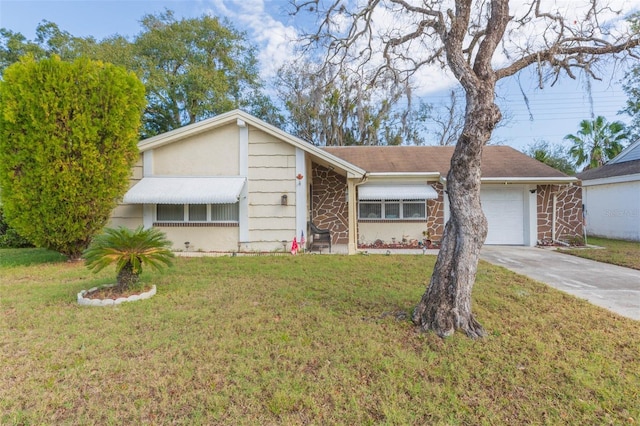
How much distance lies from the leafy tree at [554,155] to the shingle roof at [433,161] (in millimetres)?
16220

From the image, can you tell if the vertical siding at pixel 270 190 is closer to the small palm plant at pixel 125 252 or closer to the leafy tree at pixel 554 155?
the small palm plant at pixel 125 252

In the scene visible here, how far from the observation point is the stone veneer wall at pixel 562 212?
14.9 meters

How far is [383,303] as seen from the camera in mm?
6258

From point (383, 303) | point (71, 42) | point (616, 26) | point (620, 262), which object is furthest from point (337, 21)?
point (71, 42)

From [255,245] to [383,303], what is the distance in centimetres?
751

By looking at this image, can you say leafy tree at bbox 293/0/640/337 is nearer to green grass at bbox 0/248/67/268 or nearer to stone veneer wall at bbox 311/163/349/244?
stone veneer wall at bbox 311/163/349/244

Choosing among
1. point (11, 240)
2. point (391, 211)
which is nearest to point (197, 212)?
point (391, 211)

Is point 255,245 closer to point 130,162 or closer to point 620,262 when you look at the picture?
point 130,162

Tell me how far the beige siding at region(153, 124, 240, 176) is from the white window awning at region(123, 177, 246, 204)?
0.35 m

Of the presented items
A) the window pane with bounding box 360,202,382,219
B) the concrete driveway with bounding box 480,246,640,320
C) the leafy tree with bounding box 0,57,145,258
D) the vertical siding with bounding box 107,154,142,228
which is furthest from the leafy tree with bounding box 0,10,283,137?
the concrete driveway with bounding box 480,246,640,320

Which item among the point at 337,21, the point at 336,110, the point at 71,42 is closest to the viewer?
the point at 337,21

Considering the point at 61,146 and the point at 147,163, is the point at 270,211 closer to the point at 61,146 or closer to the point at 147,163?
the point at 147,163

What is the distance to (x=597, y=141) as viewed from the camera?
24.9 metres

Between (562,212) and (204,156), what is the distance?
58.3ft
